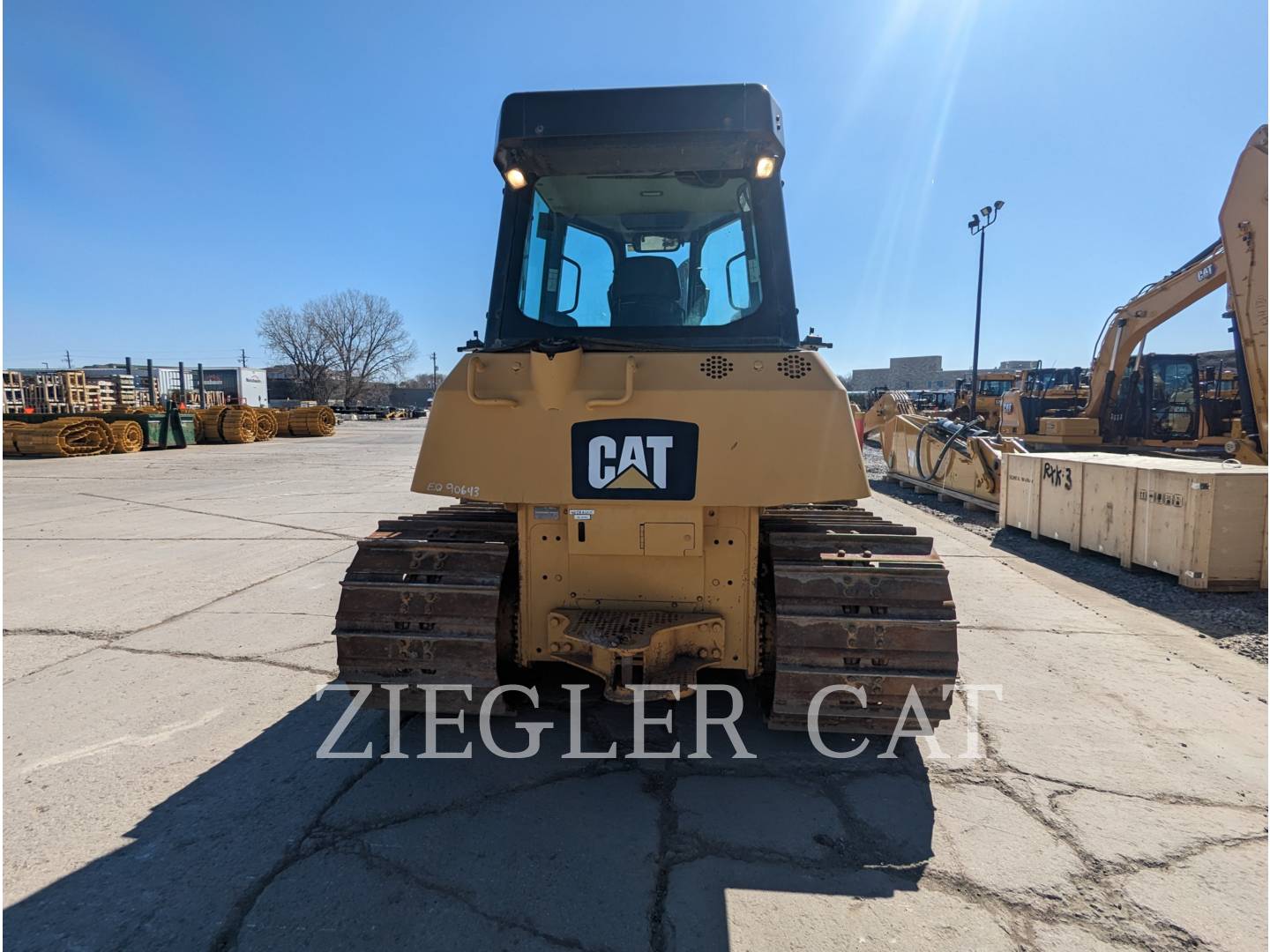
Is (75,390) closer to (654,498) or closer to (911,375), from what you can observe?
(654,498)

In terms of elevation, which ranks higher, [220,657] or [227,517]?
[227,517]

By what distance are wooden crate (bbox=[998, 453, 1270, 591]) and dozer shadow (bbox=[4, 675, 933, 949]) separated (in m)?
4.73

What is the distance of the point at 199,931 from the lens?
2137 millimetres

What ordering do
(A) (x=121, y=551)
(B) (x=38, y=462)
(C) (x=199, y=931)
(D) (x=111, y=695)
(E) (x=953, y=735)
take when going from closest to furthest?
(C) (x=199, y=931) → (E) (x=953, y=735) → (D) (x=111, y=695) → (A) (x=121, y=551) → (B) (x=38, y=462)

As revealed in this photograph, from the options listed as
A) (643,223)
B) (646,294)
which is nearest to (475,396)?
(646,294)

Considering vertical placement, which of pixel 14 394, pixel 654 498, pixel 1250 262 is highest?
pixel 1250 262

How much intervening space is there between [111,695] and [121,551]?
16.2 ft

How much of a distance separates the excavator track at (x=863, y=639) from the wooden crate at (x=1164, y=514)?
4.82 m

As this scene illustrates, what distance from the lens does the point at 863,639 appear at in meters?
2.85

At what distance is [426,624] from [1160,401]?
17.9 metres

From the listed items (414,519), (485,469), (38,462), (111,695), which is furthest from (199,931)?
(38,462)

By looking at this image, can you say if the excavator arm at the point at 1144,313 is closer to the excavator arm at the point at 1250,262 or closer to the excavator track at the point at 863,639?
the excavator arm at the point at 1250,262

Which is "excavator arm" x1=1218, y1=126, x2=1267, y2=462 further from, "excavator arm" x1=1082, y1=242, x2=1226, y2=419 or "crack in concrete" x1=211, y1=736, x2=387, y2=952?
"crack in concrete" x1=211, y1=736, x2=387, y2=952

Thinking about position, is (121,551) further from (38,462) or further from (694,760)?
(38,462)
